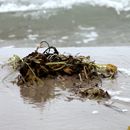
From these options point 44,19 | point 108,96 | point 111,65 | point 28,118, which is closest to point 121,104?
point 108,96

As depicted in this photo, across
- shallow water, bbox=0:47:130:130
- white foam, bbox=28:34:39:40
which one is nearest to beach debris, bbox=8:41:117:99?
shallow water, bbox=0:47:130:130

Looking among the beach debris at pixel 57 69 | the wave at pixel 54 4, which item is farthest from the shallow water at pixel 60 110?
the wave at pixel 54 4

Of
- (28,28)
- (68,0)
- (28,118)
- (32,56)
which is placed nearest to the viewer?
(28,118)

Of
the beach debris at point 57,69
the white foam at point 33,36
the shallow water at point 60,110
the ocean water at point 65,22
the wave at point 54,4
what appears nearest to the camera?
the shallow water at point 60,110

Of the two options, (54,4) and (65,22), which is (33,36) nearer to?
(65,22)

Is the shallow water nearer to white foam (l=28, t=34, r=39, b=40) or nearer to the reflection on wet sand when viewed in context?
the reflection on wet sand

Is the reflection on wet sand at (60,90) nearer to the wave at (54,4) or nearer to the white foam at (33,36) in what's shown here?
the white foam at (33,36)

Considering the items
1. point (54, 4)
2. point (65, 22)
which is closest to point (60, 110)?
point (65, 22)

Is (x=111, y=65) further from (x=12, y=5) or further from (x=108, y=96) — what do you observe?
(x=12, y=5)
